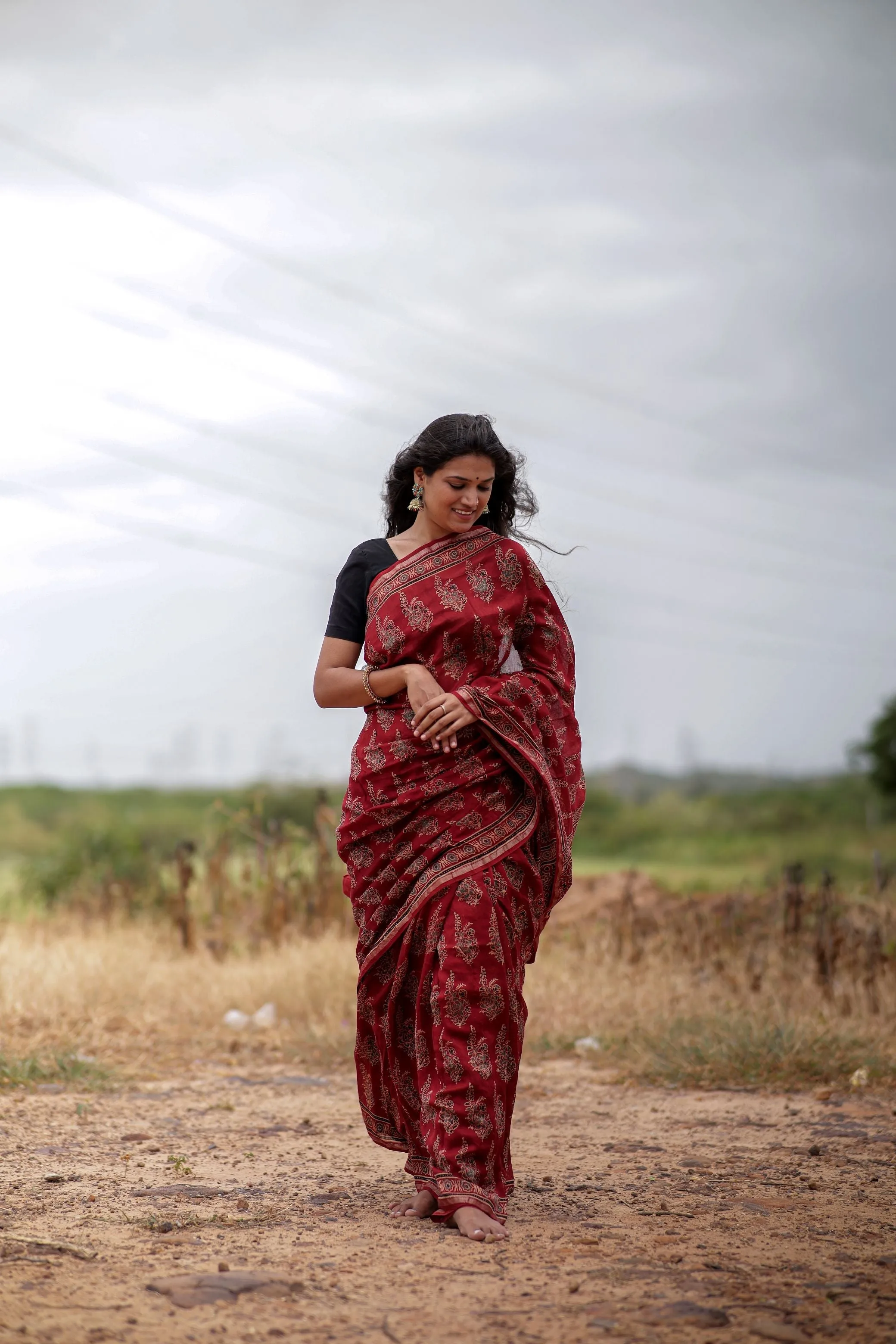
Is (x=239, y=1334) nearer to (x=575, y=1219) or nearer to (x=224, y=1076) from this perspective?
(x=575, y=1219)

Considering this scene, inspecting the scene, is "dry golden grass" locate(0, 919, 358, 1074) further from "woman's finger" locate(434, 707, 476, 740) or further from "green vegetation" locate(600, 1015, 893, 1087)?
"woman's finger" locate(434, 707, 476, 740)

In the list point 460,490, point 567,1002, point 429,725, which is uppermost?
point 460,490

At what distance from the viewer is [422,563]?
370 cm

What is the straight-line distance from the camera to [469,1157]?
3.39 metres

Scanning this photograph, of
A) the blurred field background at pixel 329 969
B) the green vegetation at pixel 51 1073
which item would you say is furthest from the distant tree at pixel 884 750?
the green vegetation at pixel 51 1073

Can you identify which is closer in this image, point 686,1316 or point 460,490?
point 686,1316

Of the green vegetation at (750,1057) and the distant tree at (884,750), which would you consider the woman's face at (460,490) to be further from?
the distant tree at (884,750)

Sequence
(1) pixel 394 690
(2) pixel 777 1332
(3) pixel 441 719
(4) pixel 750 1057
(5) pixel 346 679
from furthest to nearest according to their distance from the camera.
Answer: (4) pixel 750 1057, (5) pixel 346 679, (1) pixel 394 690, (3) pixel 441 719, (2) pixel 777 1332

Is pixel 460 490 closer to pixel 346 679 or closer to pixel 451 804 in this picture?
pixel 346 679

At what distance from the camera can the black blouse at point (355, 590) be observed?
3811mm

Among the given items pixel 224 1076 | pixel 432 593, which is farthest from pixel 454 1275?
pixel 224 1076

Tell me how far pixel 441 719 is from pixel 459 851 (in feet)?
1.22

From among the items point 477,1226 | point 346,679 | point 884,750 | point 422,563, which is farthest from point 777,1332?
point 884,750

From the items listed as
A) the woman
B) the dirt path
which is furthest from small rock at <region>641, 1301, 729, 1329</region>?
the woman
